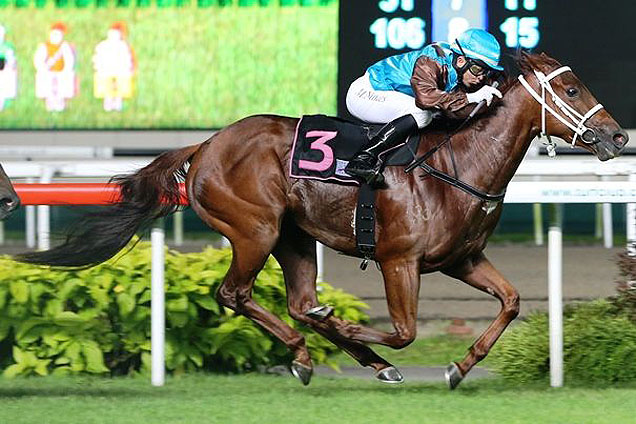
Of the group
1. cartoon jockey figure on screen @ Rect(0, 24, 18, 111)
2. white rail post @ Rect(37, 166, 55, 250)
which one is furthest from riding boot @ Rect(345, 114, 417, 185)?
A: cartoon jockey figure on screen @ Rect(0, 24, 18, 111)

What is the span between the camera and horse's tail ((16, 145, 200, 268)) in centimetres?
578

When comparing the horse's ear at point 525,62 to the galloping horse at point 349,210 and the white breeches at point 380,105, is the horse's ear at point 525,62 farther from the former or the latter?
the white breeches at point 380,105

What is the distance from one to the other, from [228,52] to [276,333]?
504cm

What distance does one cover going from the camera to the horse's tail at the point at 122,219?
5777 millimetres

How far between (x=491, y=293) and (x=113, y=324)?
1522 millimetres

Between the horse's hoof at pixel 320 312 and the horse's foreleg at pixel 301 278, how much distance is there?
1cm

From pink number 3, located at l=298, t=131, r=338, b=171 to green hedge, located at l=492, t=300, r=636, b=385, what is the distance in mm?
1066

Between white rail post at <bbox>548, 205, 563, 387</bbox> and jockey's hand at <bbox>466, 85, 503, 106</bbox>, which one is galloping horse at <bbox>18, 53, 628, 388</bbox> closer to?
jockey's hand at <bbox>466, 85, 503, 106</bbox>

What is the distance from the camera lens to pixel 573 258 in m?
Answer: 9.51

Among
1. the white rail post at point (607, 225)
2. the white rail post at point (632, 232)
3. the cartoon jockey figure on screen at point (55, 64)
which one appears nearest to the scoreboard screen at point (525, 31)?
the white rail post at point (607, 225)

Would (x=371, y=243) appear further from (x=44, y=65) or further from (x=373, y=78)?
(x=44, y=65)

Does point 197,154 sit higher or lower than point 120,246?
higher

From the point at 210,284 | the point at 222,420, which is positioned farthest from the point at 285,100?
the point at 222,420

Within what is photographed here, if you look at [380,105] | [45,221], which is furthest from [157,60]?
[380,105]
